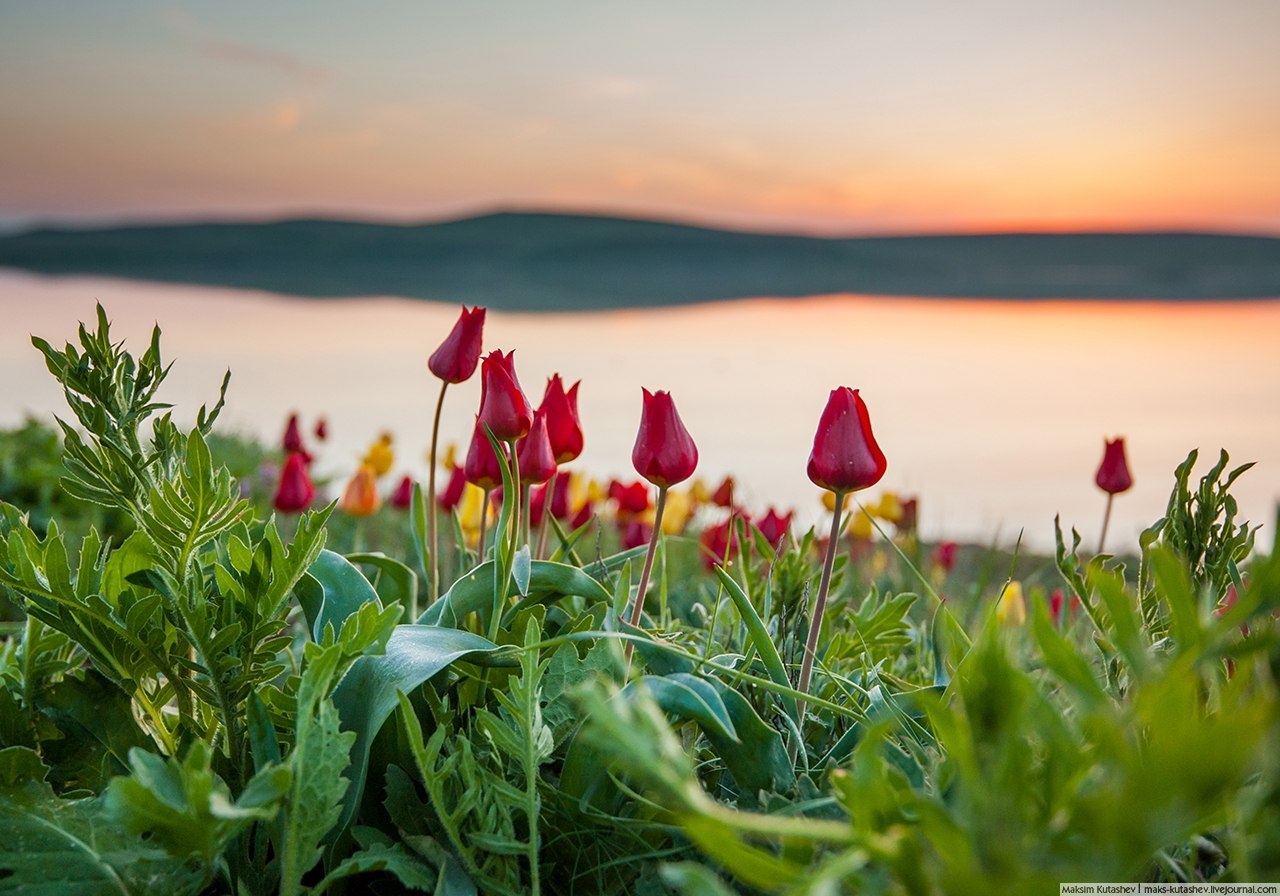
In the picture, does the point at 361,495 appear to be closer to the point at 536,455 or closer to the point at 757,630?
the point at 536,455

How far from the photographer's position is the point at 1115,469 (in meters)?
1.71

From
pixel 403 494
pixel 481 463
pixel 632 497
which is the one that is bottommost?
pixel 403 494

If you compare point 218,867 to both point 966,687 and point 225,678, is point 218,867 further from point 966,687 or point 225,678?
point 966,687

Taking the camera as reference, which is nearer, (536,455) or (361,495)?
(536,455)

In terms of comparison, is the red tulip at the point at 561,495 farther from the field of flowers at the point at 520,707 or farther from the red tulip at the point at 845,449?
the red tulip at the point at 845,449

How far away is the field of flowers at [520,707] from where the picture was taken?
22.4 inches

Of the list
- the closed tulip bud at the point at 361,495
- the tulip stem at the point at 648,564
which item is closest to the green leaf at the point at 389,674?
the tulip stem at the point at 648,564

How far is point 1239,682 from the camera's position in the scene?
548 millimetres

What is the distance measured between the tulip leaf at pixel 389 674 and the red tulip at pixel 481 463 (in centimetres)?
A: 23

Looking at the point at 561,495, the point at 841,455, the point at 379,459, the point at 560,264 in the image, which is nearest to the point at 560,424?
the point at 841,455

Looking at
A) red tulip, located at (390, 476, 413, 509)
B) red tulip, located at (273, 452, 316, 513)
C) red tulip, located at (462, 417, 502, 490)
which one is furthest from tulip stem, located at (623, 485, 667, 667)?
red tulip, located at (390, 476, 413, 509)

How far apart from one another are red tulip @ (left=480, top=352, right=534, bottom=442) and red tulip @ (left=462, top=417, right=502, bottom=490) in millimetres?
105

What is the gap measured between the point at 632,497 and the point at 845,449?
4.15ft

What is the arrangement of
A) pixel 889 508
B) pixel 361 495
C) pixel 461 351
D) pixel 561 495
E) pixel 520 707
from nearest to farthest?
pixel 520 707, pixel 461 351, pixel 561 495, pixel 361 495, pixel 889 508
